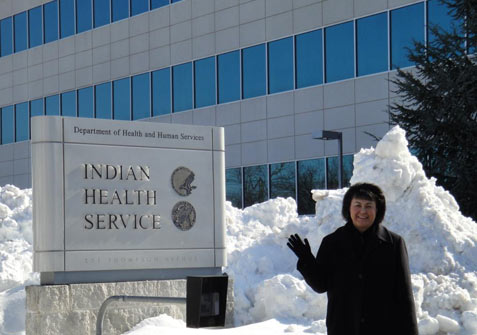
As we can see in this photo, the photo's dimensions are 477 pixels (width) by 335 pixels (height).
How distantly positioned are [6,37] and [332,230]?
3105 cm

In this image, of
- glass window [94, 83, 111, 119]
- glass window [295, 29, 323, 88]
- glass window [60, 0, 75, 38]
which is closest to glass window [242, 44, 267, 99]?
glass window [295, 29, 323, 88]

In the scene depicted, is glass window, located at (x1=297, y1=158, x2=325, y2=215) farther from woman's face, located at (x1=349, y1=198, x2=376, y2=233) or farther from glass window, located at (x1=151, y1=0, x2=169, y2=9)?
woman's face, located at (x1=349, y1=198, x2=376, y2=233)

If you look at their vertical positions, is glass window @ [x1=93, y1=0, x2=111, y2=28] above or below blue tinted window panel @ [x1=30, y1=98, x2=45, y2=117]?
above

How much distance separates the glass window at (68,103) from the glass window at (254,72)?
394 inches

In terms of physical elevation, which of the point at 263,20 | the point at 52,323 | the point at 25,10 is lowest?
the point at 52,323

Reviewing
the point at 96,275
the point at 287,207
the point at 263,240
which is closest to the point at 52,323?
the point at 96,275

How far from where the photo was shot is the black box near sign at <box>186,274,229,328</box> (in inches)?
183

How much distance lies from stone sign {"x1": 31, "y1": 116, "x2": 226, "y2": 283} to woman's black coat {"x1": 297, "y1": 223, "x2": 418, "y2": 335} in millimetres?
5793

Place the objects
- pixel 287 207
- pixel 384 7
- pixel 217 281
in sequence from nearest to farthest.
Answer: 1. pixel 217 281
2. pixel 287 207
3. pixel 384 7

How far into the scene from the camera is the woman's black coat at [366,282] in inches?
184

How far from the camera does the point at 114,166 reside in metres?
10.5

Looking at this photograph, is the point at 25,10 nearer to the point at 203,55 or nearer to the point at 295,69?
the point at 203,55

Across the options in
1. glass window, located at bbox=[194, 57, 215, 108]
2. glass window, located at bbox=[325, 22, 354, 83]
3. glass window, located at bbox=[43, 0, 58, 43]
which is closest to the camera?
glass window, located at bbox=[325, 22, 354, 83]

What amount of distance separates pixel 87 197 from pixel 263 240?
381 centimetres
